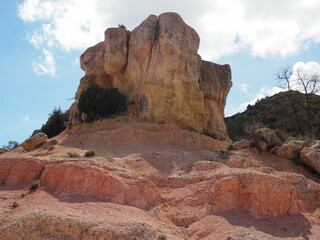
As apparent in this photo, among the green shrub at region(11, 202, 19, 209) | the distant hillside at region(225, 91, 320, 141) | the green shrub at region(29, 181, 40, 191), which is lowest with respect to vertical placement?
the green shrub at region(11, 202, 19, 209)

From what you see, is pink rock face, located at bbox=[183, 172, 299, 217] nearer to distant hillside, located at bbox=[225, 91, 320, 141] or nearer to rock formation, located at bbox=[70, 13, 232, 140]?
distant hillside, located at bbox=[225, 91, 320, 141]

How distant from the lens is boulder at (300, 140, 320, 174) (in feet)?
67.2

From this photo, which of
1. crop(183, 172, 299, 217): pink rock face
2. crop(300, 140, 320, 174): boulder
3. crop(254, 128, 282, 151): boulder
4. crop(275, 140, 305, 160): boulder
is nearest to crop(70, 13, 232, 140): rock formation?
crop(254, 128, 282, 151): boulder

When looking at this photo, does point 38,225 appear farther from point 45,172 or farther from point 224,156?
point 224,156

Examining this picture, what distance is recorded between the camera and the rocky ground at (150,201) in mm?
11117

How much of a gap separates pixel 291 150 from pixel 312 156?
164 cm

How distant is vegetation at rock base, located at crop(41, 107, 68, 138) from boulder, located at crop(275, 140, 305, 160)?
17.7 meters

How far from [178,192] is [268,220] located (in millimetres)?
3712

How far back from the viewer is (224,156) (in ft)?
68.3

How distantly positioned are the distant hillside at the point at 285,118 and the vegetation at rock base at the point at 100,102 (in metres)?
9.13

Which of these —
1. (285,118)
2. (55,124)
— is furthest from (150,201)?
(285,118)

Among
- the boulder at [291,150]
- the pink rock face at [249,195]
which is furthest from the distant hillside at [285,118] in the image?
the pink rock face at [249,195]

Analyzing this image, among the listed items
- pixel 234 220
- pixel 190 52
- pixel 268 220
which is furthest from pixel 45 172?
pixel 190 52

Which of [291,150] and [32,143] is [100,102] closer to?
[32,143]
